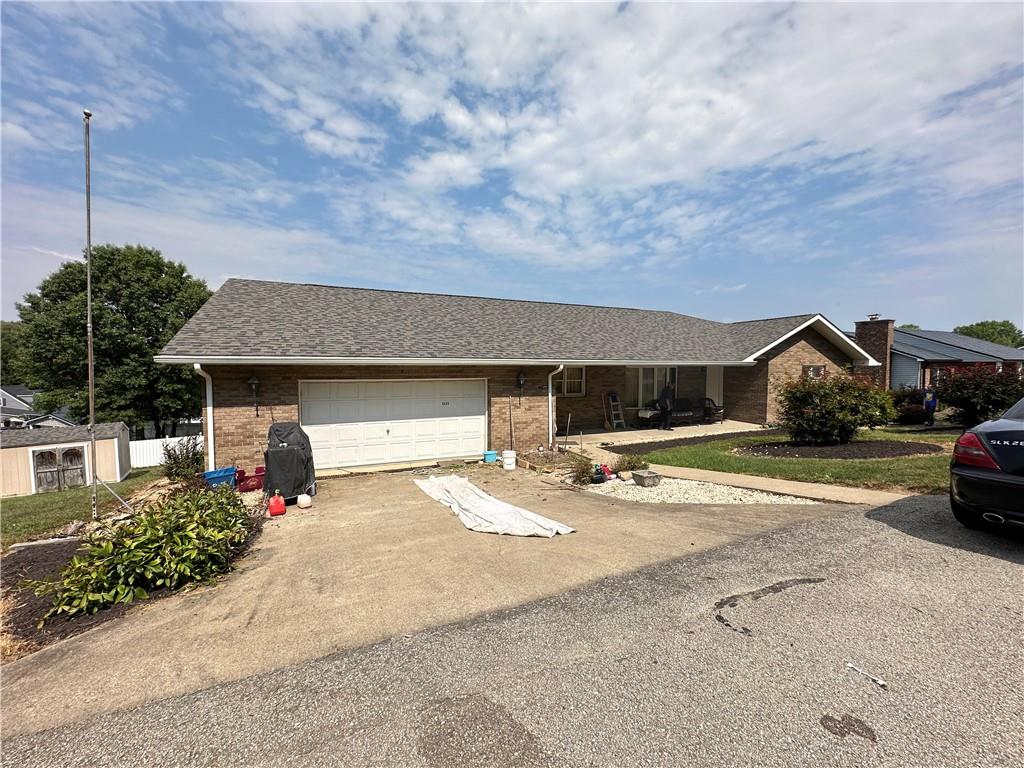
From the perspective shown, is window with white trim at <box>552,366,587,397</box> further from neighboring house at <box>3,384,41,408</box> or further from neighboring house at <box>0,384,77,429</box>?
neighboring house at <box>3,384,41,408</box>

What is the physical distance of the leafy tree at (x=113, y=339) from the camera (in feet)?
77.7

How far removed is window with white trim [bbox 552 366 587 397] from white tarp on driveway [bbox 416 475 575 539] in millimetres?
7374

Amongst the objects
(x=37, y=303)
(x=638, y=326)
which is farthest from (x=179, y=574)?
(x=37, y=303)

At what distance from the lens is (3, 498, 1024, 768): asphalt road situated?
2.39 meters

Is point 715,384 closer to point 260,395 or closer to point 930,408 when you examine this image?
point 930,408

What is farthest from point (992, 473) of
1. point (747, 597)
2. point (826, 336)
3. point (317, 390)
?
point (826, 336)

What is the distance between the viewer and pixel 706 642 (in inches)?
132

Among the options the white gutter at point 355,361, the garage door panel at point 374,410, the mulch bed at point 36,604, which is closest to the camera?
the mulch bed at point 36,604

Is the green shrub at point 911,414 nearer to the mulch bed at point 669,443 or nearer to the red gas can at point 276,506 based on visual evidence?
the mulch bed at point 669,443

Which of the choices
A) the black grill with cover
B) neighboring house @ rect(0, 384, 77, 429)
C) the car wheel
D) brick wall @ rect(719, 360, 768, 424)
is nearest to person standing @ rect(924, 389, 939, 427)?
brick wall @ rect(719, 360, 768, 424)

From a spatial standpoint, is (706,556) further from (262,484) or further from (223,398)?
A: (223,398)

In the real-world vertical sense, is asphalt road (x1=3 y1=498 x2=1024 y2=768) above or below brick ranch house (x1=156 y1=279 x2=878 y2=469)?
below

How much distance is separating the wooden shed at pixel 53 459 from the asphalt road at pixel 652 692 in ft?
48.0

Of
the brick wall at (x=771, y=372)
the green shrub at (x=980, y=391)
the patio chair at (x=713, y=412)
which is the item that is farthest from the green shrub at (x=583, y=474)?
the green shrub at (x=980, y=391)
